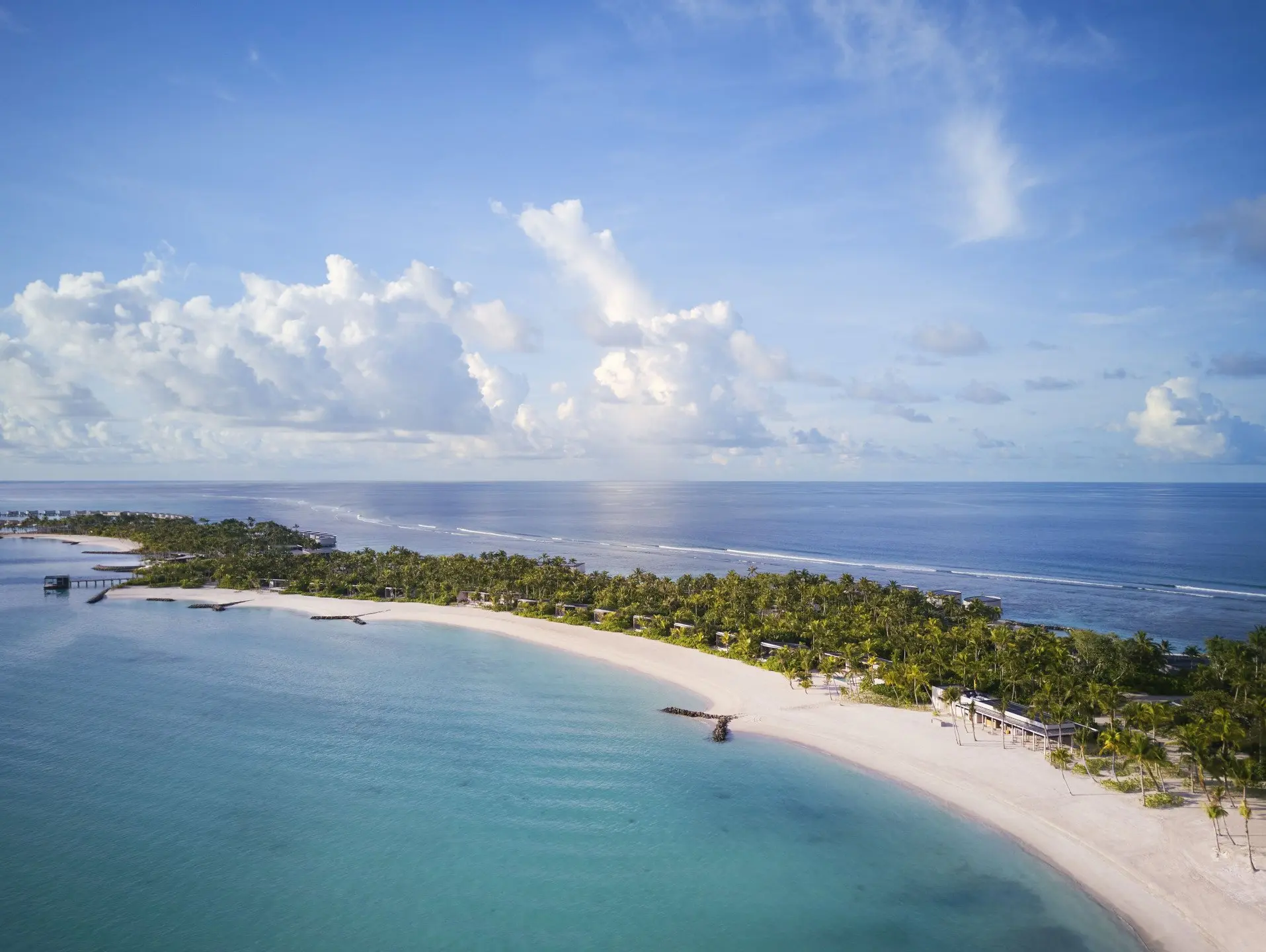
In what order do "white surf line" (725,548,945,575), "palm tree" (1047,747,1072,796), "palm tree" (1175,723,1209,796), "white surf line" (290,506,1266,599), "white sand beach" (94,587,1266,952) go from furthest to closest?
"white surf line" (725,548,945,575) → "white surf line" (290,506,1266,599) → "palm tree" (1047,747,1072,796) → "palm tree" (1175,723,1209,796) → "white sand beach" (94,587,1266,952)

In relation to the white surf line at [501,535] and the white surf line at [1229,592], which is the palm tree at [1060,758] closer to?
the white surf line at [1229,592]

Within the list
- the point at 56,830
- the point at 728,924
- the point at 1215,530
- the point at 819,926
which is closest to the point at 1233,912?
the point at 819,926

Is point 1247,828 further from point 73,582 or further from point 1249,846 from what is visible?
point 73,582

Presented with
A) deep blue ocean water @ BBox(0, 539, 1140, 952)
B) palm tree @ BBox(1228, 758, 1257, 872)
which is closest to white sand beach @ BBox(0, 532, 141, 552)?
deep blue ocean water @ BBox(0, 539, 1140, 952)

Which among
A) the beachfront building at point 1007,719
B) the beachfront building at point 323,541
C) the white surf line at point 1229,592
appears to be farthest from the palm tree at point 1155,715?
the beachfront building at point 323,541

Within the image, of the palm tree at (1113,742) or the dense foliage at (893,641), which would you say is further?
the dense foliage at (893,641)

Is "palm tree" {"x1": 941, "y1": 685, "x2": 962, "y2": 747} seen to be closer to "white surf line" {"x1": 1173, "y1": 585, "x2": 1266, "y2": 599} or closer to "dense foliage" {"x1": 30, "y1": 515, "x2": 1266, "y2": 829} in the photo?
"dense foliage" {"x1": 30, "y1": 515, "x2": 1266, "y2": 829}
